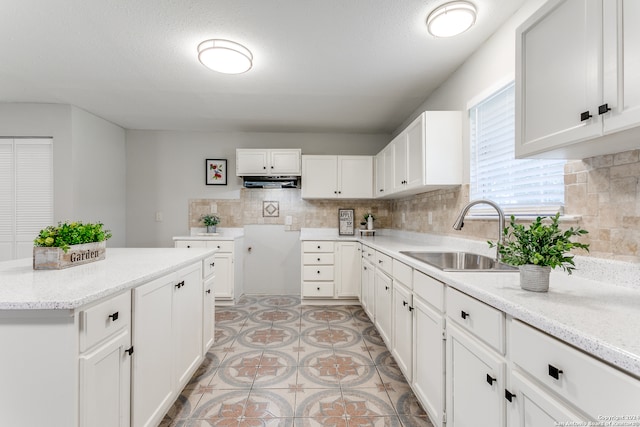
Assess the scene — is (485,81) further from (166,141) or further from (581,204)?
(166,141)

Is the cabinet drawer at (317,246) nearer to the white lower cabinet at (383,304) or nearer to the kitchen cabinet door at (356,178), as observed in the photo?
the kitchen cabinet door at (356,178)

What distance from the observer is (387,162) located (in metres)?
3.35

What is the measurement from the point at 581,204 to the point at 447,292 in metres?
0.73

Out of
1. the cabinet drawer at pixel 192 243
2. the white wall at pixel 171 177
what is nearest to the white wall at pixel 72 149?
the white wall at pixel 171 177

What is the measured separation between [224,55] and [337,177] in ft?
7.17

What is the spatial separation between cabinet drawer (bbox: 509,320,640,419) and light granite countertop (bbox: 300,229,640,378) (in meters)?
0.03

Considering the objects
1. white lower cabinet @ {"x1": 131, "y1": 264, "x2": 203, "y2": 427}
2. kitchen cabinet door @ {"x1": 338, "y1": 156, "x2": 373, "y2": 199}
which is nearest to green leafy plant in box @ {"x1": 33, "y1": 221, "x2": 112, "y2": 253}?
white lower cabinet @ {"x1": 131, "y1": 264, "x2": 203, "y2": 427}

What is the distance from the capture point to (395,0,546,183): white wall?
5.71 feet

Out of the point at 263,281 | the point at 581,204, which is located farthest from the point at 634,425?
the point at 263,281

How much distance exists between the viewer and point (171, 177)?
14.0 feet

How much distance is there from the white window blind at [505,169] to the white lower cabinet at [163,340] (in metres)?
2.08

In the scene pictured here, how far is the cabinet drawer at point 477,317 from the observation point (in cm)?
98

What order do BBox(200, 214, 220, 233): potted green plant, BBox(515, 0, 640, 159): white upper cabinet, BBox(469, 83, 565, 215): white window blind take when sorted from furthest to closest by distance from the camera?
1. BBox(200, 214, 220, 233): potted green plant
2. BBox(469, 83, 565, 215): white window blind
3. BBox(515, 0, 640, 159): white upper cabinet

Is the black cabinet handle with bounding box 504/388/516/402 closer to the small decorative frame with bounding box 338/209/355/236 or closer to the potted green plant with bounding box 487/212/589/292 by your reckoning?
the potted green plant with bounding box 487/212/589/292
